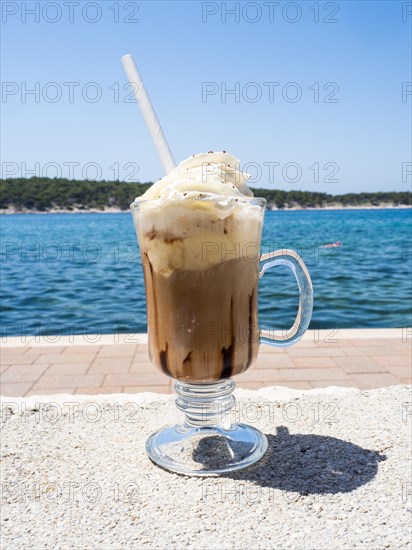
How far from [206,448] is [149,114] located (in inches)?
54.6

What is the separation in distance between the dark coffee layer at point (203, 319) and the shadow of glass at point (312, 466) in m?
0.41

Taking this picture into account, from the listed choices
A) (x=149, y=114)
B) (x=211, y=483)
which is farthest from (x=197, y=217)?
(x=211, y=483)

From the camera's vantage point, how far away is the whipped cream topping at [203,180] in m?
1.92

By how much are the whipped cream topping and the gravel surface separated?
3.46 feet

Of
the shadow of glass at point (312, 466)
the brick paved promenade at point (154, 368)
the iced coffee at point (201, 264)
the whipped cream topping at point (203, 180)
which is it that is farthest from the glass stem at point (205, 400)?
the brick paved promenade at point (154, 368)

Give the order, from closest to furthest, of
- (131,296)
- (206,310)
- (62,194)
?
(206,310)
(131,296)
(62,194)

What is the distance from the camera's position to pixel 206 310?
2.01 meters

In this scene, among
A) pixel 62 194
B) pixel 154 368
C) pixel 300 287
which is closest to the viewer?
pixel 300 287

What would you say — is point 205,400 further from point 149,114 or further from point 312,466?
point 149,114

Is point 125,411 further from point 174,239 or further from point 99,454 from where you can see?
point 174,239

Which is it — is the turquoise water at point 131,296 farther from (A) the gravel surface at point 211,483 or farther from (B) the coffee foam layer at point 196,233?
(B) the coffee foam layer at point 196,233

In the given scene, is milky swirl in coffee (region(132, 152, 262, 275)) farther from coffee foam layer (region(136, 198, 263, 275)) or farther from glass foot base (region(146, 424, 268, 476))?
glass foot base (region(146, 424, 268, 476))

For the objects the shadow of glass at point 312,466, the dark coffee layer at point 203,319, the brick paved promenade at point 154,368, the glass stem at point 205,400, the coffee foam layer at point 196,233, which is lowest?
the brick paved promenade at point 154,368

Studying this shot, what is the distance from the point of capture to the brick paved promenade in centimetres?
343
